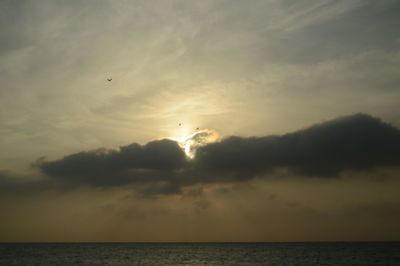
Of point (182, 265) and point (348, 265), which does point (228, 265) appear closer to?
point (182, 265)

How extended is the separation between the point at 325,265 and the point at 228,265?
2923 cm

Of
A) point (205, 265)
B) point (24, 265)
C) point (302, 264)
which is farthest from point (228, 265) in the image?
point (24, 265)

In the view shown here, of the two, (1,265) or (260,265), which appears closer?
(1,265)

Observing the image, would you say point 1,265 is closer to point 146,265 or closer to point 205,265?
point 146,265

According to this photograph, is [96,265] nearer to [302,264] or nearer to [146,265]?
[146,265]

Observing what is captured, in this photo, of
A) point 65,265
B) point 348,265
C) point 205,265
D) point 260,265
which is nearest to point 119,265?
point 65,265

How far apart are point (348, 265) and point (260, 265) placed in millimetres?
26324

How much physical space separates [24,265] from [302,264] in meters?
81.4

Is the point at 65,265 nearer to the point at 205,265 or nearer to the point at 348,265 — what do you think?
the point at 205,265

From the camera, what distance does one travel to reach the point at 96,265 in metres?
126

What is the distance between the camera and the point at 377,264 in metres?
132

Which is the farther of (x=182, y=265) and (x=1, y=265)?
(x=182, y=265)

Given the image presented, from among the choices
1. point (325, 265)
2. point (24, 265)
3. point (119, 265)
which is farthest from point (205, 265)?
point (24, 265)

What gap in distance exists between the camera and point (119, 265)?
420ft
